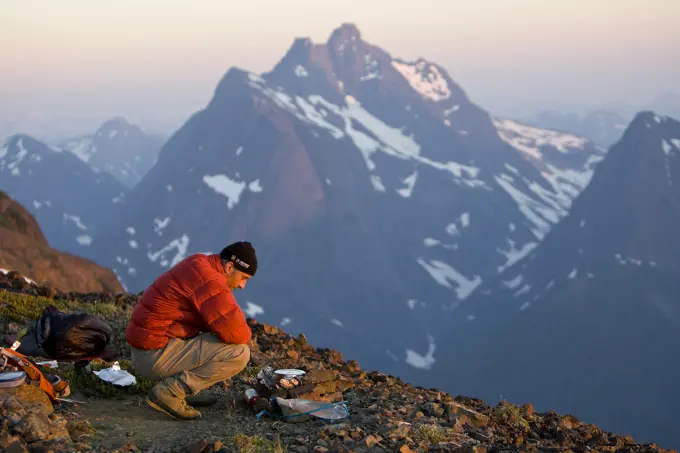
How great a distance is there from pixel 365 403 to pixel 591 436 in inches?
146

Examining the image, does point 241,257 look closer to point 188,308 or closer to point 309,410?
point 188,308

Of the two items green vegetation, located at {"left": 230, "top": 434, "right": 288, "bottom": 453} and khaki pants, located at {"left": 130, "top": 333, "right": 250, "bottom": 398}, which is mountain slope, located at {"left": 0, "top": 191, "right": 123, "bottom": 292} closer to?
khaki pants, located at {"left": 130, "top": 333, "right": 250, "bottom": 398}

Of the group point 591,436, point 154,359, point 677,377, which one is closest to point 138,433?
point 154,359

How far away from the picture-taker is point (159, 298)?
8.73m

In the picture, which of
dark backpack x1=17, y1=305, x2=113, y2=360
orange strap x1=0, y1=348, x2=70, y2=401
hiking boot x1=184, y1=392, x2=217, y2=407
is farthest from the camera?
dark backpack x1=17, y1=305, x2=113, y2=360

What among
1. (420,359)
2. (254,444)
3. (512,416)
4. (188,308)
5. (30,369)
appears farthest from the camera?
(420,359)

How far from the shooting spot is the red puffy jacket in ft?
28.1

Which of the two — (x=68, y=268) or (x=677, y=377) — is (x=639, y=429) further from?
(x=68, y=268)

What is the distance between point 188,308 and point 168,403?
4.24ft

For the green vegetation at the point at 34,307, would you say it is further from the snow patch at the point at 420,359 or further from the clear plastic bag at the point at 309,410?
the snow patch at the point at 420,359

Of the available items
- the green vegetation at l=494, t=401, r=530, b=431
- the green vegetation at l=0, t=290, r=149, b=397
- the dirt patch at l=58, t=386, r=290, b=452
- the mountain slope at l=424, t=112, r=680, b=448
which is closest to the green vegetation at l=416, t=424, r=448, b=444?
the dirt patch at l=58, t=386, r=290, b=452

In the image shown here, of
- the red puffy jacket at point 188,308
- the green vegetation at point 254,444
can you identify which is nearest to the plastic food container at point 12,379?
the red puffy jacket at point 188,308

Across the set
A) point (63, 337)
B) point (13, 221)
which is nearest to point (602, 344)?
point (13, 221)

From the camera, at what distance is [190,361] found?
898 cm
